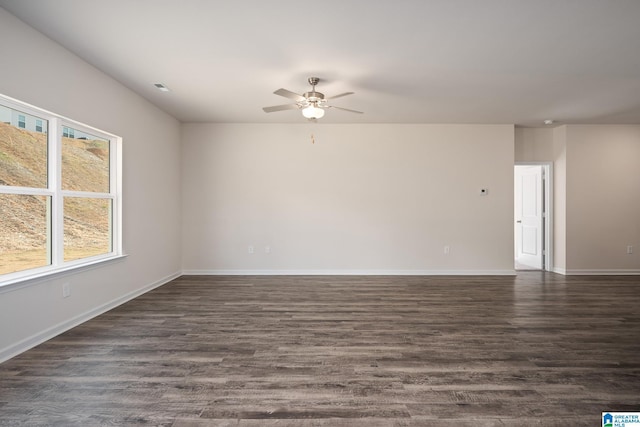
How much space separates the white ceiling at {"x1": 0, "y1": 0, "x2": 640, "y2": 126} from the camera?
90.3 inches

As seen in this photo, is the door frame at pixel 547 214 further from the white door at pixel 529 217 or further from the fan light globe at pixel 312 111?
the fan light globe at pixel 312 111

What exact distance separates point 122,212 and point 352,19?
132 inches

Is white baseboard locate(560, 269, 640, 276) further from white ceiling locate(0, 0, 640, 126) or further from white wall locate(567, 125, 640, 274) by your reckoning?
white ceiling locate(0, 0, 640, 126)

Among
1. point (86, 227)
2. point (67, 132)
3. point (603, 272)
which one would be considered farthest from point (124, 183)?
point (603, 272)

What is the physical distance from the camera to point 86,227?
10.9 feet

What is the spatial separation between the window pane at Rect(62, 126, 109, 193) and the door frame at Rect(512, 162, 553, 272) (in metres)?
6.49

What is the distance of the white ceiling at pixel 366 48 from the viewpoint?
2.29 m

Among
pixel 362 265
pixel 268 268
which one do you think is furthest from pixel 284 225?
pixel 362 265

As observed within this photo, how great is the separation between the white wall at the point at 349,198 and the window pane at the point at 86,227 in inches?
70.9

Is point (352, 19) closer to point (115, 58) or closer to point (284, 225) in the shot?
point (115, 58)

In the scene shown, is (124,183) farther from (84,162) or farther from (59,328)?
(59,328)

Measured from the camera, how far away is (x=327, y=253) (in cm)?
544

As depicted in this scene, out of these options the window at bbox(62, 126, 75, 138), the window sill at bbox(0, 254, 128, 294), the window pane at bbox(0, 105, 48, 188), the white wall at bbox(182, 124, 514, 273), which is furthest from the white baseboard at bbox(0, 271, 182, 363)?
the window at bbox(62, 126, 75, 138)

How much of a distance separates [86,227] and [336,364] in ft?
9.87
